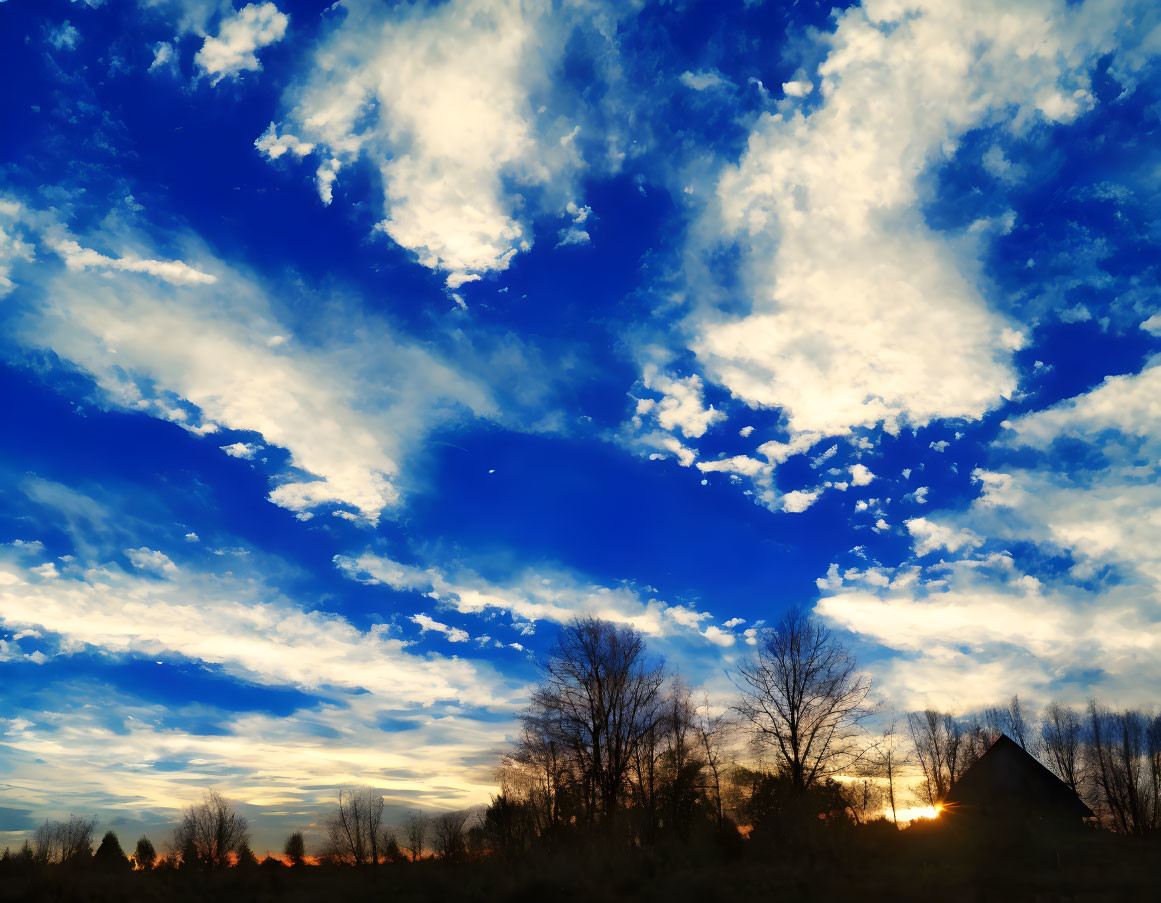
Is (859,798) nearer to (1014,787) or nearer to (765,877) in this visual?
(1014,787)

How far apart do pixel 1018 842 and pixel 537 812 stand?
28.4m

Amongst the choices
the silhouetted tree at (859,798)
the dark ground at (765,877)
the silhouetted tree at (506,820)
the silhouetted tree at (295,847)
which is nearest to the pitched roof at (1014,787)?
the silhouetted tree at (859,798)

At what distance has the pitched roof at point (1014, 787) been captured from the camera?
127 feet

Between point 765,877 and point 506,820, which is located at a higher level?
point 765,877

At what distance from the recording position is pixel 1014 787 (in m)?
39.6

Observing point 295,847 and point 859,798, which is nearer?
point 859,798

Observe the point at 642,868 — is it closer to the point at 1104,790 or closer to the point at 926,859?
the point at 926,859

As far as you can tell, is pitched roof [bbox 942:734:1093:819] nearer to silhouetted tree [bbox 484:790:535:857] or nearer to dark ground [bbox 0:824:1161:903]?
dark ground [bbox 0:824:1161:903]

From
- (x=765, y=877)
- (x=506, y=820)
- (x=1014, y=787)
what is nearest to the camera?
(x=765, y=877)

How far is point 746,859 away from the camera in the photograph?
1980cm

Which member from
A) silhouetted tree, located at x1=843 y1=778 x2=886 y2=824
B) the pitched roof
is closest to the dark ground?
silhouetted tree, located at x1=843 y1=778 x2=886 y2=824

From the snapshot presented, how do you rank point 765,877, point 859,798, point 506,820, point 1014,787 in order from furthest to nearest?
point 506,820 → point 1014,787 → point 859,798 → point 765,877

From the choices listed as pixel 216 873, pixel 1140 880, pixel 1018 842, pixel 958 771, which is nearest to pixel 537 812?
pixel 216 873

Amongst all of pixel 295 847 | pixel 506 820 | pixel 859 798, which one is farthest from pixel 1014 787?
pixel 295 847
